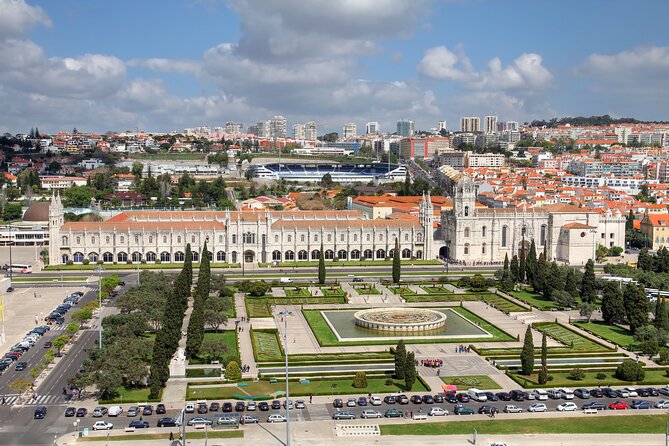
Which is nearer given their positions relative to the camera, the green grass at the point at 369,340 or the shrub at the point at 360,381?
the shrub at the point at 360,381

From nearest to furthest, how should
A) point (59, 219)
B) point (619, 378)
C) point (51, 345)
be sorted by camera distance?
point (619, 378), point (51, 345), point (59, 219)

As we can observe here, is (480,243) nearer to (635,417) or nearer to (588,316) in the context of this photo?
(588,316)

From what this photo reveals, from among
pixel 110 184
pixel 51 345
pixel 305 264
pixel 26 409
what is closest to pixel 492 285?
pixel 305 264

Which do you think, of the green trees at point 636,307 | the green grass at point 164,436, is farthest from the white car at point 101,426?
the green trees at point 636,307

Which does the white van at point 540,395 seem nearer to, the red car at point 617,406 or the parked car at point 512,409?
the parked car at point 512,409

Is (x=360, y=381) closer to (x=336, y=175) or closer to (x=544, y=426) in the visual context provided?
(x=544, y=426)

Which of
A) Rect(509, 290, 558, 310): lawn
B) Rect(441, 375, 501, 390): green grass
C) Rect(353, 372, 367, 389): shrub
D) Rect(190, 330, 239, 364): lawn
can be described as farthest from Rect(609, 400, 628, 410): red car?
Rect(509, 290, 558, 310): lawn

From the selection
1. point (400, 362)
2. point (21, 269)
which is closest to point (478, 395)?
point (400, 362)
